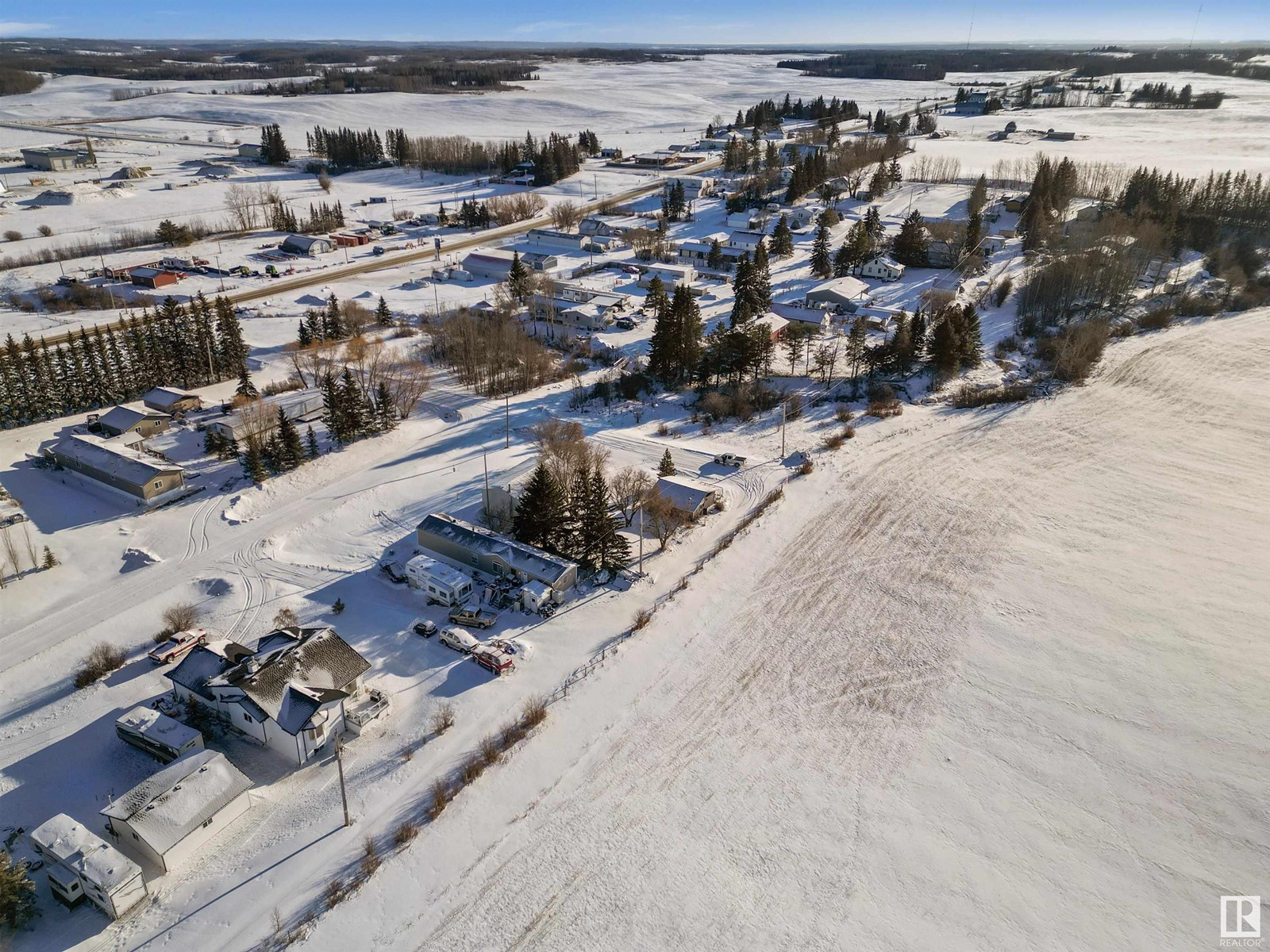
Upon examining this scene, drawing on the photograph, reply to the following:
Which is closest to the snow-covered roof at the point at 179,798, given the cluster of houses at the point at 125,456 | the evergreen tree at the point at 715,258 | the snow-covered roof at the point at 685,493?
the cluster of houses at the point at 125,456

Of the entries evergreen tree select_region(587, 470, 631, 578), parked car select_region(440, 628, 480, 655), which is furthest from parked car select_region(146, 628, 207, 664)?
evergreen tree select_region(587, 470, 631, 578)

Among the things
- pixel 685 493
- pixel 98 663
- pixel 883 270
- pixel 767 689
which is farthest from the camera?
pixel 883 270

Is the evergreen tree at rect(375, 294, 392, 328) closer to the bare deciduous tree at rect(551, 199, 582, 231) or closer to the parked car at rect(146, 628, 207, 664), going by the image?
the parked car at rect(146, 628, 207, 664)

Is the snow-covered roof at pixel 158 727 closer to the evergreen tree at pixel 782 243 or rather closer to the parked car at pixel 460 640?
the parked car at pixel 460 640

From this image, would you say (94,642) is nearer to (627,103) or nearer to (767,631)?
(767,631)

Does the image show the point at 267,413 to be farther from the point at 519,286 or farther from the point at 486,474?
the point at 519,286

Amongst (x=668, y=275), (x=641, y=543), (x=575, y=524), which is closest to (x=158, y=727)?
(x=575, y=524)
